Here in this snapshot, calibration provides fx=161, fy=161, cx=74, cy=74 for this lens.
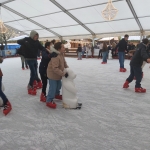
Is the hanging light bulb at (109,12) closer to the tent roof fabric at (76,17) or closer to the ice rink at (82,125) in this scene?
the tent roof fabric at (76,17)

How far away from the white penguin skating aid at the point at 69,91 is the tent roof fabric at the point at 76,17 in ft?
21.8

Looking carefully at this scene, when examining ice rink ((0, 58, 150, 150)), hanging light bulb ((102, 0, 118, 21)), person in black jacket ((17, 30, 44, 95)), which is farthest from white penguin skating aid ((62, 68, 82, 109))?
hanging light bulb ((102, 0, 118, 21))

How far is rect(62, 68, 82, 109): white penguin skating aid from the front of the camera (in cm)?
269

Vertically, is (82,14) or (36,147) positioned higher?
(82,14)

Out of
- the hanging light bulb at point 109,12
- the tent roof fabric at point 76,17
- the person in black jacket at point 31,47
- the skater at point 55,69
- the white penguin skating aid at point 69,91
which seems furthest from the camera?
the tent roof fabric at point 76,17

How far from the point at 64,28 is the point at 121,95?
10.0 metres

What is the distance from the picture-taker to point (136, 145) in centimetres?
174

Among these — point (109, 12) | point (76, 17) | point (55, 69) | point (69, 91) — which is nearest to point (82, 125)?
point (69, 91)

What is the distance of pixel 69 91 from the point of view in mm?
2725

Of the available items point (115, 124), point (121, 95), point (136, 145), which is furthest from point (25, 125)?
point (121, 95)

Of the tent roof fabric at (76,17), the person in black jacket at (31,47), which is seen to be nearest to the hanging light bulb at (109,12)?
the tent roof fabric at (76,17)

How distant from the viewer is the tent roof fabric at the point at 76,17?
28.1 ft

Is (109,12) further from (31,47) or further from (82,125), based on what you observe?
(82,125)

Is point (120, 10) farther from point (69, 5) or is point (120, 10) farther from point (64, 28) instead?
point (64, 28)
